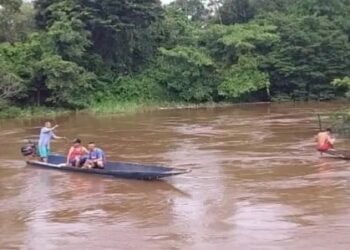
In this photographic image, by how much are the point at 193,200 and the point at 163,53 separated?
30.1 meters

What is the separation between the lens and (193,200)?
12.5 m

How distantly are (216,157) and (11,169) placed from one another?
546cm

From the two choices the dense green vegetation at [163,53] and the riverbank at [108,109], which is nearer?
the riverbank at [108,109]

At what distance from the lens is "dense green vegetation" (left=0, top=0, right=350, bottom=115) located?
3803 cm

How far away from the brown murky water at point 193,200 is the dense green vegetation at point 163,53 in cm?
1570

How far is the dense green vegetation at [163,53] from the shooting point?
3803 cm

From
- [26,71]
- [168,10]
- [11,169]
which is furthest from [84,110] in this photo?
[11,169]

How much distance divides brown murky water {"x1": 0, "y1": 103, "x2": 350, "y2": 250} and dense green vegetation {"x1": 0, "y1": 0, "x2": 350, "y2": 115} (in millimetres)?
15696

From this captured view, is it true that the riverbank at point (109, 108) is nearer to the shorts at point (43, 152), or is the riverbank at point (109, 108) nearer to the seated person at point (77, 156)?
the shorts at point (43, 152)

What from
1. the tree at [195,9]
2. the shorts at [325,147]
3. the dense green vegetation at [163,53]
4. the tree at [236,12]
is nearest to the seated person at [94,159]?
the shorts at [325,147]

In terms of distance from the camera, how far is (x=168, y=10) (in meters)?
46.3

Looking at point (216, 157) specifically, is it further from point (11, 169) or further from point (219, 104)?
point (219, 104)

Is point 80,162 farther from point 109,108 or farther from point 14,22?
point 14,22

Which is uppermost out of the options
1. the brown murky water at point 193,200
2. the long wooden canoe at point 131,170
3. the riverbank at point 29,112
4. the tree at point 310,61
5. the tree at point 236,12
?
the tree at point 236,12
